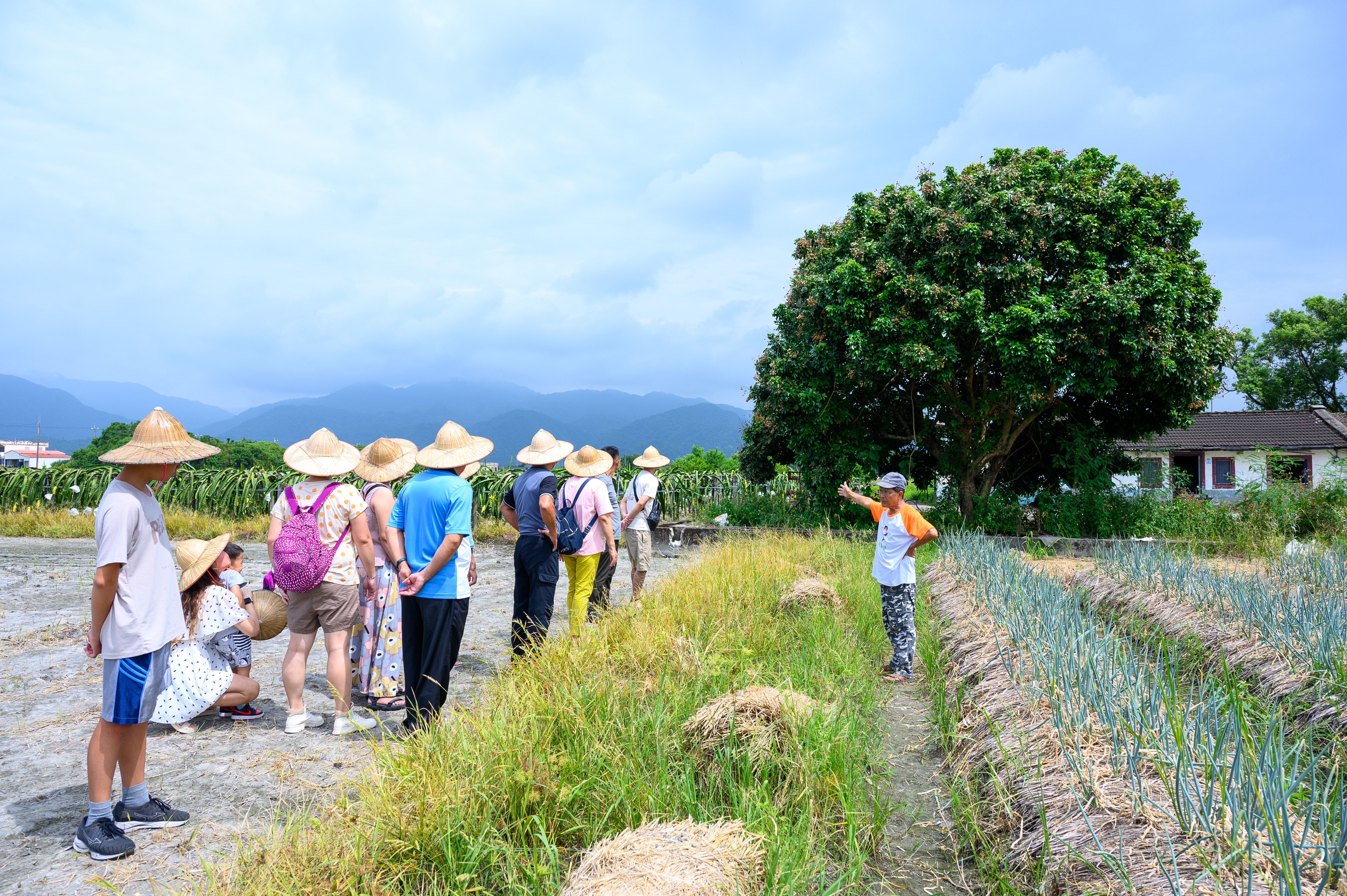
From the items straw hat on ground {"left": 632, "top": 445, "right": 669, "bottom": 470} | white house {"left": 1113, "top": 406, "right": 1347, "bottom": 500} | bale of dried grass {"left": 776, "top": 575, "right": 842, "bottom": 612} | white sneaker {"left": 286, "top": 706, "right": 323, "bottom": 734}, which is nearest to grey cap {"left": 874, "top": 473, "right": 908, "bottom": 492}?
bale of dried grass {"left": 776, "top": 575, "right": 842, "bottom": 612}

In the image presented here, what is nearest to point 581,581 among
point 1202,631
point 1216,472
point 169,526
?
point 1202,631

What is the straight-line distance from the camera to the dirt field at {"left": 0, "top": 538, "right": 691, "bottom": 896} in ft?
9.00

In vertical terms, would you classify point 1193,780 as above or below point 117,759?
above

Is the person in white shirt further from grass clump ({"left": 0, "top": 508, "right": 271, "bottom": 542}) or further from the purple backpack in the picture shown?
grass clump ({"left": 0, "top": 508, "right": 271, "bottom": 542})

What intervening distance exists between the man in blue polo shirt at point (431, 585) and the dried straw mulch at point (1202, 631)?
4.69m

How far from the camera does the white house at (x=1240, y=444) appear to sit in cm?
2725

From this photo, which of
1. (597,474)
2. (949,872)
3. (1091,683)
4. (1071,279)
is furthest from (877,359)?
(949,872)

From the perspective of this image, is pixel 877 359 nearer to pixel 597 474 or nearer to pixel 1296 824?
pixel 597 474

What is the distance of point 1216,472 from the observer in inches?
1130

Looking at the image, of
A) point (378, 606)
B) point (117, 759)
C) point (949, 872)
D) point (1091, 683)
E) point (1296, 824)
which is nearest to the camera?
point (1296, 824)

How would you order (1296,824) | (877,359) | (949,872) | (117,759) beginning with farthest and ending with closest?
(877,359)
(117,759)
(949,872)
(1296,824)

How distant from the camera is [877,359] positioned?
12000mm

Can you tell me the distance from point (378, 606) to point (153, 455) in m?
1.96

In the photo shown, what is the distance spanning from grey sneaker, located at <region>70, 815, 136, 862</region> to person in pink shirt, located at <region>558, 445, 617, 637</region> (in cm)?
285
